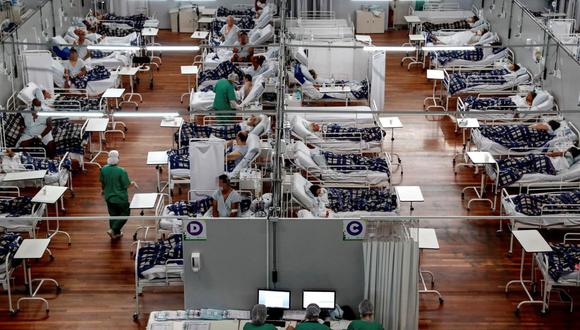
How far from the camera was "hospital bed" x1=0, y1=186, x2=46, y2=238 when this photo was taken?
477 inches

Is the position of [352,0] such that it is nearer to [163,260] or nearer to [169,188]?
[169,188]

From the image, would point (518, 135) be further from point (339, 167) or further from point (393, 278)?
point (393, 278)

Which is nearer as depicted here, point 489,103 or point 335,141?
point 335,141

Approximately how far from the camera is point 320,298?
1002cm

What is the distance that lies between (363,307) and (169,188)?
199 inches

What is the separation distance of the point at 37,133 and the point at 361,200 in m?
5.78

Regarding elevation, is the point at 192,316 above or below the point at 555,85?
below

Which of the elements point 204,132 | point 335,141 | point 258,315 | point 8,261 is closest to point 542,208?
point 335,141

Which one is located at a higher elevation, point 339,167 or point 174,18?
point 174,18

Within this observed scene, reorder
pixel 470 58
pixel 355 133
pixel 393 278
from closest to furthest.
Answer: pixel 393 278 < pixel 355 133 < pixel 470 58

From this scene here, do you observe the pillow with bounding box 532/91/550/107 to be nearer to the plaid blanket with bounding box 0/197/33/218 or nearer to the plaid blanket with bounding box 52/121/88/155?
the plaid blanket with bounding box 52/121/88/155

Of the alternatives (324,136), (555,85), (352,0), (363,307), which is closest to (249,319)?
(363,307)

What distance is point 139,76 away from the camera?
786 inches

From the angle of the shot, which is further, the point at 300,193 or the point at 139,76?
the point at 139,76
